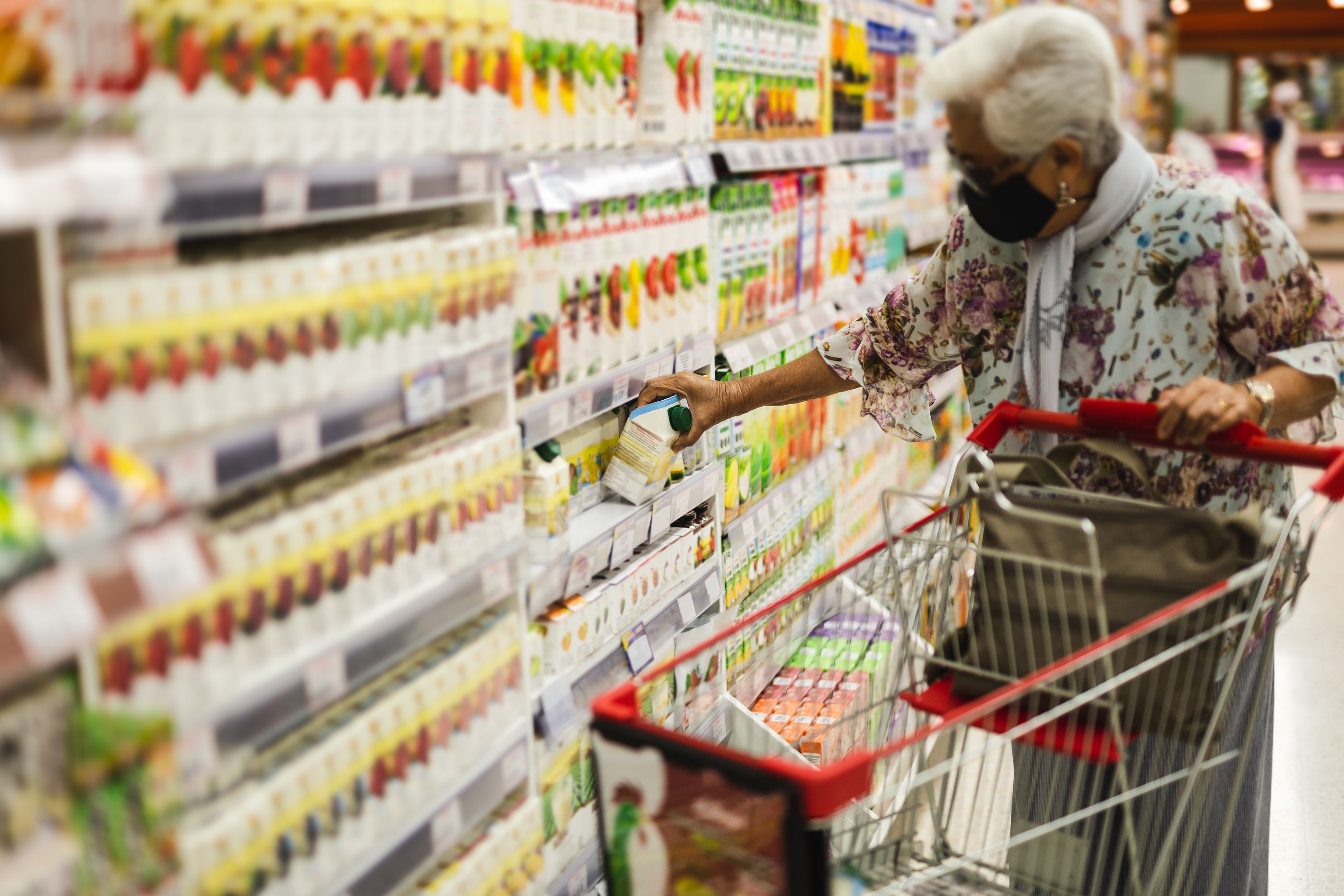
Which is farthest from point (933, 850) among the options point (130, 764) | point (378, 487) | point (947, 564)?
point (130, 764)

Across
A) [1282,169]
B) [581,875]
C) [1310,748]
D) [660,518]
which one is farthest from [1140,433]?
[1282,169]

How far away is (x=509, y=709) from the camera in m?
1.99

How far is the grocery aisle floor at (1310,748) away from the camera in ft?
10.6

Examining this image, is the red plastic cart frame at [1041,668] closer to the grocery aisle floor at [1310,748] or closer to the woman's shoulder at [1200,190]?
the woman's shoulder at [1200,190]

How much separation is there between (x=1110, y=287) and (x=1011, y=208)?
0.88ft

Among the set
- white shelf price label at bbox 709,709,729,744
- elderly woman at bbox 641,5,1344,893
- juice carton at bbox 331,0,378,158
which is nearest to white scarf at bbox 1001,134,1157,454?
elderly woman at bbox 641,5,1344,893

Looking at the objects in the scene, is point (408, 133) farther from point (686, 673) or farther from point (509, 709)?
point (686, 673)

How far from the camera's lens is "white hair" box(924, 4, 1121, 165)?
1.88 metres

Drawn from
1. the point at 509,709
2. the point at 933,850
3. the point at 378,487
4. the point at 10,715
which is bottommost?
the point at 933,850

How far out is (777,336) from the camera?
324 centimetres

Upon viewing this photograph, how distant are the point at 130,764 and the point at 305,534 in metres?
0.34

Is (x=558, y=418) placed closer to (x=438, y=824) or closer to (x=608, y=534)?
(x=608, y=534)

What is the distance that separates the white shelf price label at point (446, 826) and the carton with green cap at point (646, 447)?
83 cm

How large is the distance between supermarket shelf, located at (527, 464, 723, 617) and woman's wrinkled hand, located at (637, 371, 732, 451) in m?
0.15
